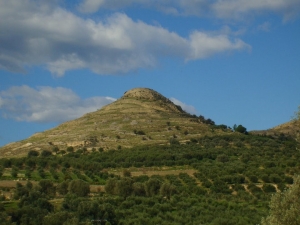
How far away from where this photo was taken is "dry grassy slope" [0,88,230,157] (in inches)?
3605

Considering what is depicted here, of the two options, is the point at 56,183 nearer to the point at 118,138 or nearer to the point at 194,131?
the point at 118,138

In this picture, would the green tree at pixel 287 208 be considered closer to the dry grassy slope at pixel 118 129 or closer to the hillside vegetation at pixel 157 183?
the hillside vegetation at pixel 157 183

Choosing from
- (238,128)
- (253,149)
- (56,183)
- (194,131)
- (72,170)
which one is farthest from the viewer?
(238,128)

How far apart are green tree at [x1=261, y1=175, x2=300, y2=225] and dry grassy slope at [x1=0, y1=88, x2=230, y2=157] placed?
230 feet

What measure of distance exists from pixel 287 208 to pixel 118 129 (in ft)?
264

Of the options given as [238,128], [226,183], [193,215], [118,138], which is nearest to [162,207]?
[193,215]

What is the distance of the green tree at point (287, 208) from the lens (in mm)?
17438

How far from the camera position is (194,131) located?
9781 centimetres

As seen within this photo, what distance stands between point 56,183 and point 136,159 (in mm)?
19717

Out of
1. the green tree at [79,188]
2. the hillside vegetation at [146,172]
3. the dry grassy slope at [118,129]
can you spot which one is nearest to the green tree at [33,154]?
the hillside vegetation at [146,172]

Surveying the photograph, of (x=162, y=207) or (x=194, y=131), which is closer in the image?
(x=162, y=207)

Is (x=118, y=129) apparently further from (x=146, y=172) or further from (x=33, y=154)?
(x=146, y=172)

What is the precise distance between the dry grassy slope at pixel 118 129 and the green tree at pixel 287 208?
70.1 metres

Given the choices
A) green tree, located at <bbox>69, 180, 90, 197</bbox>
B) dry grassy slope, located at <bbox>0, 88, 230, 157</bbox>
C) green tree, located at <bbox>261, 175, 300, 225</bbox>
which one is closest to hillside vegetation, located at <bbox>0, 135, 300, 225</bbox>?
green tree, located at <bbox>69, 180, 90, 197</bbox>
